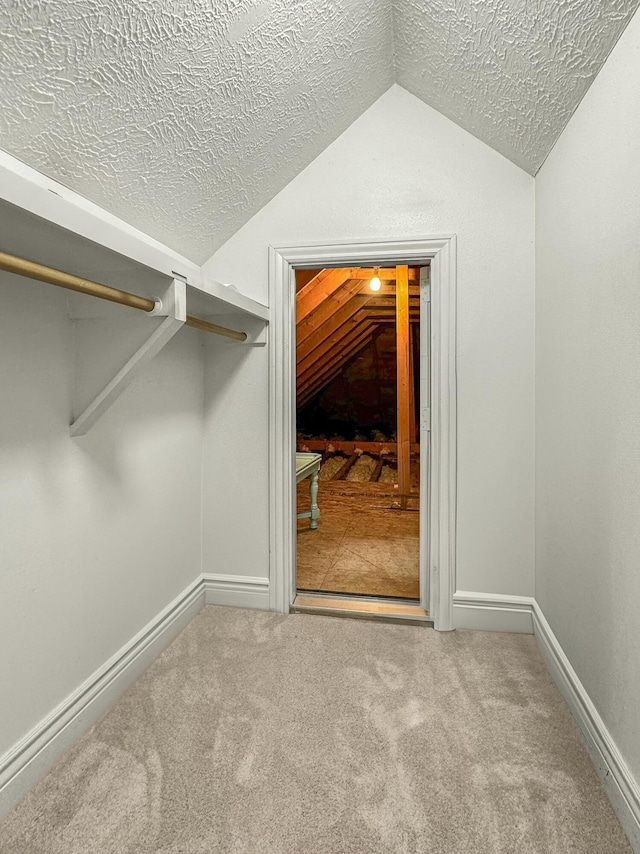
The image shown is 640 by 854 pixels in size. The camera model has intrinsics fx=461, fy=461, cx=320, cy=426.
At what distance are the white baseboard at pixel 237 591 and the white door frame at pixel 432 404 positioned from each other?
0.15 feet

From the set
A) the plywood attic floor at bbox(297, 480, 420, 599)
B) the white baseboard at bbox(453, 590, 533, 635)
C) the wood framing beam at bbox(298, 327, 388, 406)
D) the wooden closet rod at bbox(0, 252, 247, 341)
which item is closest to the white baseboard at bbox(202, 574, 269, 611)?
the plywood attic floor at bbox(297, 480, 420, 599)

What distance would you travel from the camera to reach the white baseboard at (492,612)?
190 centimetres

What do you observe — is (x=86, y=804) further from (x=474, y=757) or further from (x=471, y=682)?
(x=471, y=682)

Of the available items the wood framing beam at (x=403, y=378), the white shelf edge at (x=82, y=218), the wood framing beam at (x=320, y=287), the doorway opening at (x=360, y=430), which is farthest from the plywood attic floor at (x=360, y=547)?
the wood framing beam at (x=320, y=287)

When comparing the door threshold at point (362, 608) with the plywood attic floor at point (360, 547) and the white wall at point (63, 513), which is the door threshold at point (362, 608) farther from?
the white wall at point (63, 513)

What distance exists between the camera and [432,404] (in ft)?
6.48

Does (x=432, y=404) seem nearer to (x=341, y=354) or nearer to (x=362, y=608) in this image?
(x=362, y=608)

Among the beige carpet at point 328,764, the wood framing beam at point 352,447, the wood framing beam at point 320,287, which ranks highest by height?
the wood framing beam at point 320,287

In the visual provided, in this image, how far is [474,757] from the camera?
4.08 feet

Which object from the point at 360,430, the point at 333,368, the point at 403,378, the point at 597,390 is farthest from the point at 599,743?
the point at 360,430

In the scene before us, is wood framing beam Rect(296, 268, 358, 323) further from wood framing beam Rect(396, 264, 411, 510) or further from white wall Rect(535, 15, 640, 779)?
white wall Rect(535, 15, 640, 779)

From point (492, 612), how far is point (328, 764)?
1.00m

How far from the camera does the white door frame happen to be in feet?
6.30

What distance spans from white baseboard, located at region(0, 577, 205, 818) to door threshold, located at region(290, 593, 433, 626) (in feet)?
1.83
